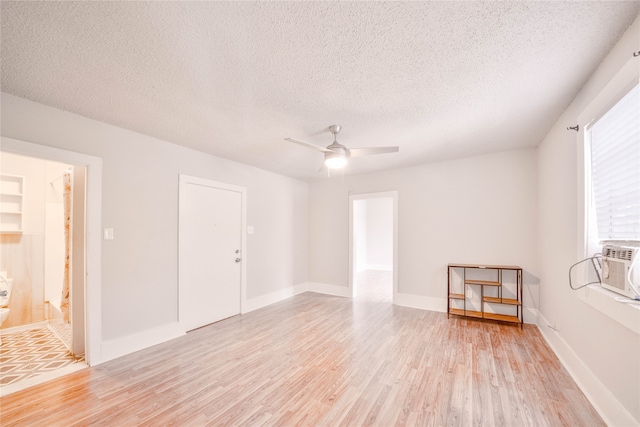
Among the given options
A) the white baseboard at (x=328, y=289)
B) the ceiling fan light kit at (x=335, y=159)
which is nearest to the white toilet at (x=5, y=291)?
the ceiling fan light kit at (x=335, y=159)

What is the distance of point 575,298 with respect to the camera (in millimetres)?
2320

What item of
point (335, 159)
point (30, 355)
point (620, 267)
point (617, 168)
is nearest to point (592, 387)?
point (620, 267)

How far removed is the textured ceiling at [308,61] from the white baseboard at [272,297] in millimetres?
2920

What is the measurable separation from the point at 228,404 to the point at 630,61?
136 inches

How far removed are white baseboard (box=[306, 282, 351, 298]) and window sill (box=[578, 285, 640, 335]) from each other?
3.72 meters

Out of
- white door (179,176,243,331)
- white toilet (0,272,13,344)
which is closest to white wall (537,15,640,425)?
white door (179,176,243,331)

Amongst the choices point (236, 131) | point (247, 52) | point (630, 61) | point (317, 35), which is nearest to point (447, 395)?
point (630, 61)

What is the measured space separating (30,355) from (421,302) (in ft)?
16.9

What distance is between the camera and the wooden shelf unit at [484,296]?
368 cm

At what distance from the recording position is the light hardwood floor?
188cm

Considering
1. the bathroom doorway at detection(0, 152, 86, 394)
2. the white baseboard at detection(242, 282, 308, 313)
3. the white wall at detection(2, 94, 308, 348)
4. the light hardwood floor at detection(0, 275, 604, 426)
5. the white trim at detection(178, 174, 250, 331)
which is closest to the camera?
the light hardwood floor at detection(0, 275, 604, 426)

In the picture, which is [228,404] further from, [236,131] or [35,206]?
[35,206]

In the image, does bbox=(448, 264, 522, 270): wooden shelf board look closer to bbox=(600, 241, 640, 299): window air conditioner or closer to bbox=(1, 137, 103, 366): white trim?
bbox=(600, 241, 640, 299): window air conditioner

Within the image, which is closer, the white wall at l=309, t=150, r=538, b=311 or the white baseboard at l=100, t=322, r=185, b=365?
the white baseboard at l=100, t=322, r=185, b=365
